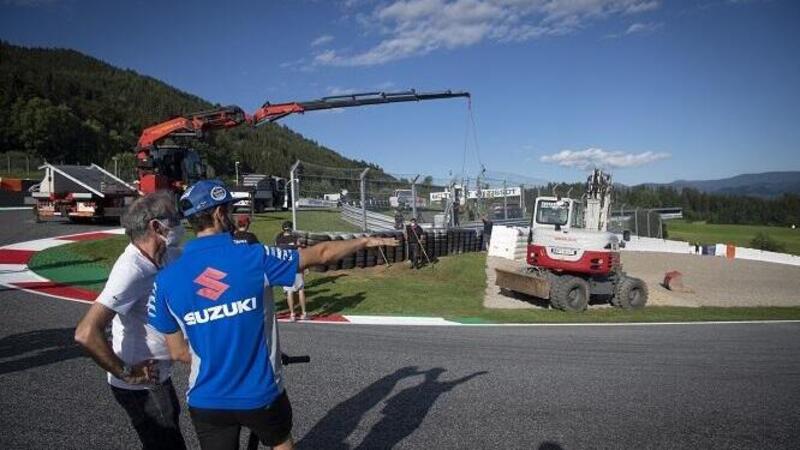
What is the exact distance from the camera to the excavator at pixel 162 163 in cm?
1802

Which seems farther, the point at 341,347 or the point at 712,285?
the point at 712,285

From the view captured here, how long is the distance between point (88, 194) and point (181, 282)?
65.8 feet

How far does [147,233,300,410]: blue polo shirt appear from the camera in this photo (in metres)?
2.25

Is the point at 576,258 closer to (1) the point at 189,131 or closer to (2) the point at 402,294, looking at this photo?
(2) the point at 402,294

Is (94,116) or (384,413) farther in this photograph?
(94,116)

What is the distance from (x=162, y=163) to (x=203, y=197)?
1733 cm

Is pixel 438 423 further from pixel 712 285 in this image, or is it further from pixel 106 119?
pixel 106 119

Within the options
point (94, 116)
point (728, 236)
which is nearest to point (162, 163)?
point (728, 236)

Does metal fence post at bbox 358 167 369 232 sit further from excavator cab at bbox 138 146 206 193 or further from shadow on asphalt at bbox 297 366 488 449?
shadow on asphalt at bbox 297 366 488 449

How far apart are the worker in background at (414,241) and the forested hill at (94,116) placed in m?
34.3

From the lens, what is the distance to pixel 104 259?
1355cm

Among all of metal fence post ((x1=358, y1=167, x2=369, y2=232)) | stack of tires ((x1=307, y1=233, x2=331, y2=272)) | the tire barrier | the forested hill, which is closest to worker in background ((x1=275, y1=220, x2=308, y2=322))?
the tire barrier

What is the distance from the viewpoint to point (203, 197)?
93.2 inches

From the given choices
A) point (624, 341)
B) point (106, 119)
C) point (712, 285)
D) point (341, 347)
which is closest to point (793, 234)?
point (712, 285)
